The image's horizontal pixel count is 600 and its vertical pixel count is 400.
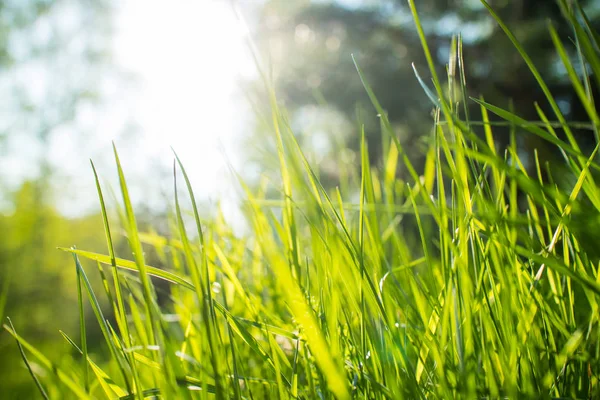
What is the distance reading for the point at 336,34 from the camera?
336 cm

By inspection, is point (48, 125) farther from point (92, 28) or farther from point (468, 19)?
point (468, 19)

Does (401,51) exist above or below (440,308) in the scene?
above

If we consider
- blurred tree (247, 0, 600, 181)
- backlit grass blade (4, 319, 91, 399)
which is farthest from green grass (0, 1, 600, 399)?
blurred tree (247, 0, 600, 181)

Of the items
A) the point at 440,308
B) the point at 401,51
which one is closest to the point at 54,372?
the point at 440,308

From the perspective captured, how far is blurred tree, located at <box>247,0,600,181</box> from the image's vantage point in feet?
8.78

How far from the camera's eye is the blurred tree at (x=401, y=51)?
2676 mm

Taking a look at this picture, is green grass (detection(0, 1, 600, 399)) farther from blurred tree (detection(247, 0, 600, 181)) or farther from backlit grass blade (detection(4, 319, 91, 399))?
blurred tree (detection(247, 0, 600, 181))

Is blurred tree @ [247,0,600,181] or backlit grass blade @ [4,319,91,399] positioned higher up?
blurred tree @ [247,0,600,181]

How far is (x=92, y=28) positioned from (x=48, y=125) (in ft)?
5.27

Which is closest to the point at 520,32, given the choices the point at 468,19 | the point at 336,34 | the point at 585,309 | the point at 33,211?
the point at 468,19

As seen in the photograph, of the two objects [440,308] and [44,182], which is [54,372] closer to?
[440,308]

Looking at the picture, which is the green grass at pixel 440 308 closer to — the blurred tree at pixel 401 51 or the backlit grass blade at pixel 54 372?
the backlit grass blade at pixel 54 372

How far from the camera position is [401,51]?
10.9 ft

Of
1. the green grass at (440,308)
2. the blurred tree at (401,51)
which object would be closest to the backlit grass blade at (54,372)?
the green grass at (440,308)
